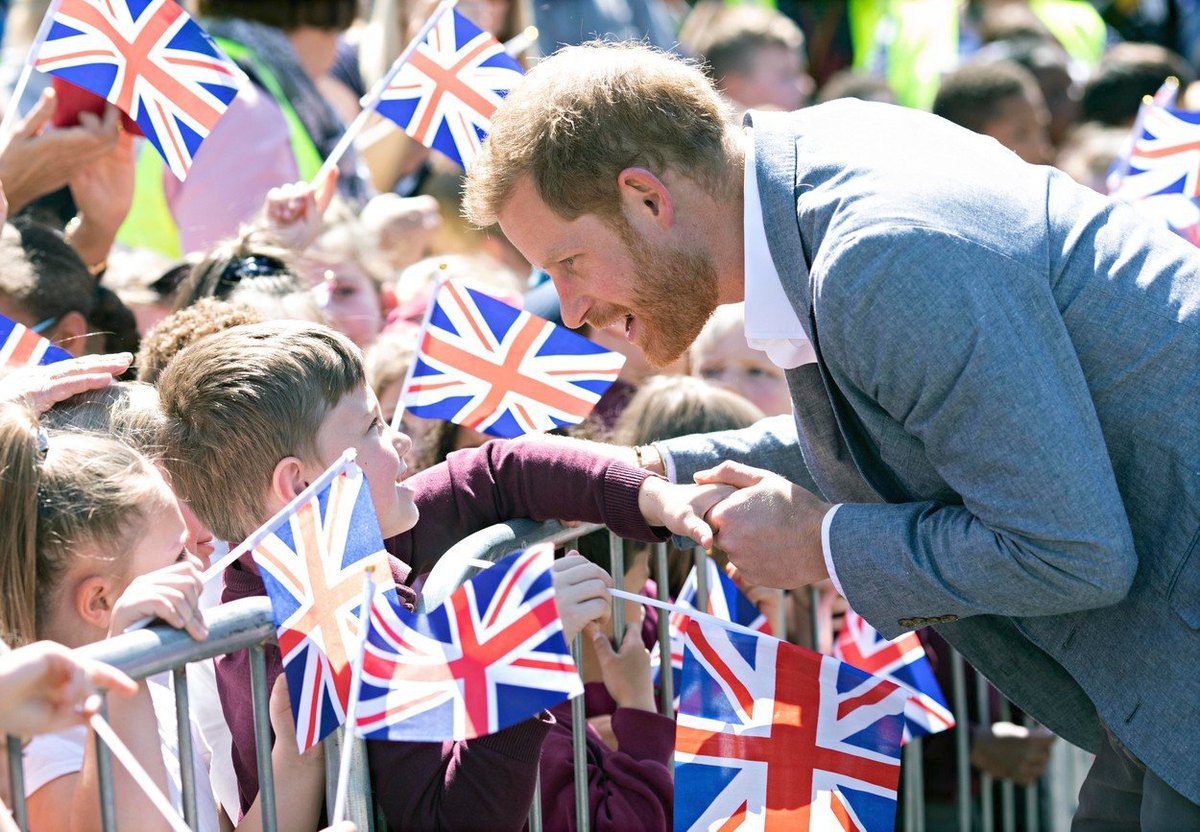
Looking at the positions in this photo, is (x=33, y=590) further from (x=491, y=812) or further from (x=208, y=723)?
(x=491, y=812)

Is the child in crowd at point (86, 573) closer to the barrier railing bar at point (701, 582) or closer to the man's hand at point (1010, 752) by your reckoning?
the barrier railing bar at point (701, 582)

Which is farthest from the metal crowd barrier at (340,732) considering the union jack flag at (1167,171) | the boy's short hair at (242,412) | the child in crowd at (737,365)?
the union jack flag at (1167,171)

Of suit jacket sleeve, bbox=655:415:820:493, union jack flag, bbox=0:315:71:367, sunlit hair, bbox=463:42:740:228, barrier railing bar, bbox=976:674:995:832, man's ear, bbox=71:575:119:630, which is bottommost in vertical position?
barrier railing bar, bbox=976:674:995:832

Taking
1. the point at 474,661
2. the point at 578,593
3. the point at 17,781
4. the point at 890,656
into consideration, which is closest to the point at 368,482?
the point at 578,593

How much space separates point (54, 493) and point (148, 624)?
1.19ft

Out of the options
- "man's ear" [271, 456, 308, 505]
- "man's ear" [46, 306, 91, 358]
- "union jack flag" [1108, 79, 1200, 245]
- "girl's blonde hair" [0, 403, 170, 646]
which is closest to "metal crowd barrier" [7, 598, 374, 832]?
"girl's blonde hair" [0, 403, 170, 646]

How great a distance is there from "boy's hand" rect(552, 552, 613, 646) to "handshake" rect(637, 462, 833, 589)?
252mm

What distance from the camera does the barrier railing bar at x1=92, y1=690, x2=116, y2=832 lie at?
2.22 m

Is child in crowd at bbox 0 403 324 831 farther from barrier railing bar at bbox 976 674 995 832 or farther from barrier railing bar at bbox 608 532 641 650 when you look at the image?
barrier railing bar at bbox 976 674 995 832

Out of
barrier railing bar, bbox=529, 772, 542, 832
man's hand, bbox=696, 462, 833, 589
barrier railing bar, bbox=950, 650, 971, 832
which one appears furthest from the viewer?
barrier railing bar, bbox=950, 650, 971, 832

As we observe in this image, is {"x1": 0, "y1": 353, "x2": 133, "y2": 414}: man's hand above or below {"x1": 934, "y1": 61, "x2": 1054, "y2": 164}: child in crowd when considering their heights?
above

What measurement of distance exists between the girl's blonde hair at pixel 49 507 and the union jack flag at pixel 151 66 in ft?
4.55

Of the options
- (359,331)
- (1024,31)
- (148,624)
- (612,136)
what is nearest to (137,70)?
(359,331)

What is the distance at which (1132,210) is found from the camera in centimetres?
284
